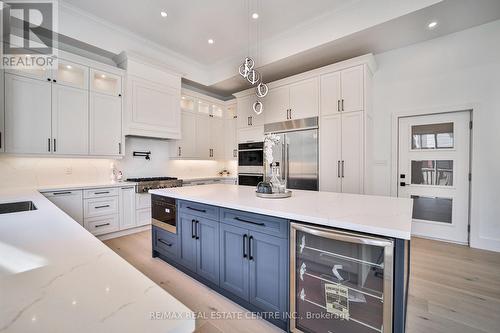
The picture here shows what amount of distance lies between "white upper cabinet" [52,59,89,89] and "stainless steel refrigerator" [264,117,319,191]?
3244 mm

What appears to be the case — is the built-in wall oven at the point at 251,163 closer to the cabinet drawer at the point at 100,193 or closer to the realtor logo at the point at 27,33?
the cabinet drawer at the point at 100,193

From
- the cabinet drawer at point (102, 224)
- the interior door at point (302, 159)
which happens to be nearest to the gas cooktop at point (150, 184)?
the cabinet drawer at point (102, 224)

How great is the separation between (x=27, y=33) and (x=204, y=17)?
8.21ft

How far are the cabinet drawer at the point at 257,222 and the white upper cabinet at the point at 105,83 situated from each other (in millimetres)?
3141

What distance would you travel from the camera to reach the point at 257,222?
1694 mm

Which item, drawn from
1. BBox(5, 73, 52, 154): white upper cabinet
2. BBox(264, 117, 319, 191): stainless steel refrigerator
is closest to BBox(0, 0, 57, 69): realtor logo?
BBox(5, 73, 52, 154): white upper cabinet

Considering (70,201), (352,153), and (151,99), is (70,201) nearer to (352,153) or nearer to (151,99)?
(151,99)

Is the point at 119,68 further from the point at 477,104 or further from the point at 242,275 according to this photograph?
the point at 477,104

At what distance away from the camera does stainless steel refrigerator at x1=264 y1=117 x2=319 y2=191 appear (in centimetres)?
379

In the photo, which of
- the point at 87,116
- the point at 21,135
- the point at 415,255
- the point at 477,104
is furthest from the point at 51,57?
the point at 477,104

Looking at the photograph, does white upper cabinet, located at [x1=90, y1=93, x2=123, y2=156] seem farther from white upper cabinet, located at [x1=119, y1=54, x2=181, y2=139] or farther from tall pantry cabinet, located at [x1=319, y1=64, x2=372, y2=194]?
tall pantry cabinet, located at [x1=319, y1=64, x2=372, y2=194]

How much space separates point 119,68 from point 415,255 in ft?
17.6

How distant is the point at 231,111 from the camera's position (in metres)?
5.58

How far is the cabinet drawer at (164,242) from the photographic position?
249 centimetres
